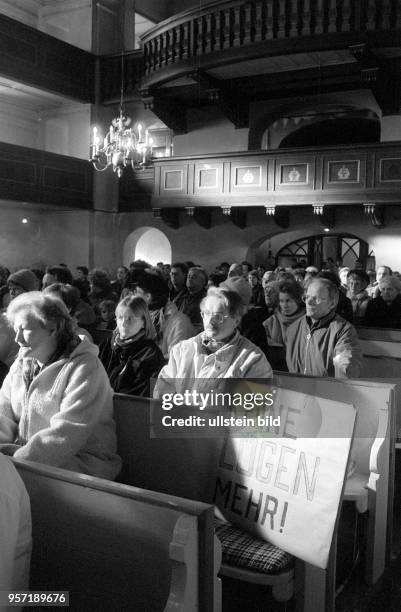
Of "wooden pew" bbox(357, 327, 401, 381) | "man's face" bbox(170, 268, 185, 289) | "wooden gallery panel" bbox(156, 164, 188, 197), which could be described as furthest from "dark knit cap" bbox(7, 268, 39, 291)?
"wooden gallery panel" bbox(156, 164, 188, 197)

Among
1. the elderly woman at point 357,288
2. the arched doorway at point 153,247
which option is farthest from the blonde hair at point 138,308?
the arched doorway at point 153,247

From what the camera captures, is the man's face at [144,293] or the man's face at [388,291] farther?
the man's face at [388,291]

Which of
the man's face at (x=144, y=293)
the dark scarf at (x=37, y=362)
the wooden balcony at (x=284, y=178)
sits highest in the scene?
the wooden balcony at (x=284, y=178)

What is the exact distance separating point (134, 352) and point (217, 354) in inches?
25.5

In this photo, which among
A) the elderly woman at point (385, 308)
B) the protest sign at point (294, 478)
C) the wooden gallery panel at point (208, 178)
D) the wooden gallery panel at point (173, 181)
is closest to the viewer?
the protest sign at point (294, 478)

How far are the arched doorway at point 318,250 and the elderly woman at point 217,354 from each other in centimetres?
1100

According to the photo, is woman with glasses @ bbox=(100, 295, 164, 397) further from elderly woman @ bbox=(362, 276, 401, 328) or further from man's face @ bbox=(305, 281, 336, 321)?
elderly woman @ bbox=(362, 276, 401, 328)

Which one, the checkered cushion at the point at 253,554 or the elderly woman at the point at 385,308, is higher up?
the elderly woman at the point at 385,308

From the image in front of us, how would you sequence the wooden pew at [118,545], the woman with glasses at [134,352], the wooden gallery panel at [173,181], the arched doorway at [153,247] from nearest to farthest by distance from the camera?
1. the wooden pew at [118,545]
2. the woman with glasses at [134,352]
3. the wooden gallery panel at [173,181]
4. the arched doorway at [153,247]

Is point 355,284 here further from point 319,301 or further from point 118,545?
point 118,545

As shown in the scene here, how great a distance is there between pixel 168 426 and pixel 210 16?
33.8ft

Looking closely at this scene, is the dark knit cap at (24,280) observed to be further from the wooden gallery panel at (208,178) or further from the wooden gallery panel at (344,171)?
the wooden gallery panel at (208,178)

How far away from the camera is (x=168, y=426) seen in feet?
10.0

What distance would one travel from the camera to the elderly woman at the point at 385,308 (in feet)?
21.7
